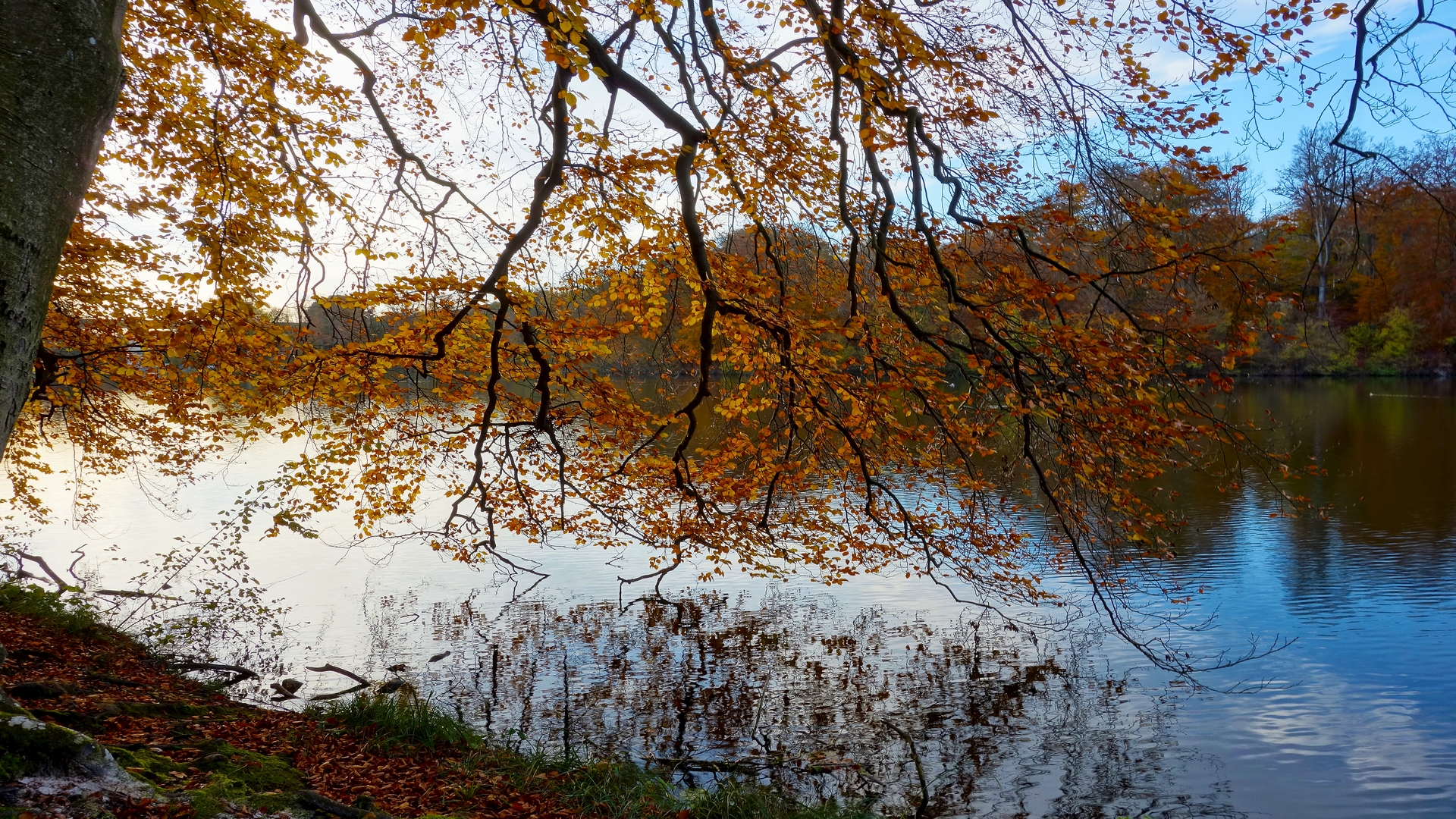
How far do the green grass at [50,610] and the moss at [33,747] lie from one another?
621 cm

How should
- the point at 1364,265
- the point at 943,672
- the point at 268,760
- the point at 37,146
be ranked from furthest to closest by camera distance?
1. the point at 1364,265
2. the point at 943,672
3. the point at 268,760
4. the point at 37,146

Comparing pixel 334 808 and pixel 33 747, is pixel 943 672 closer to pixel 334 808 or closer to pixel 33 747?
pixel 334 808

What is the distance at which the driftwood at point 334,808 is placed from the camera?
4.00 metres

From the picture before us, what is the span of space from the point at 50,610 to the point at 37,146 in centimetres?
825

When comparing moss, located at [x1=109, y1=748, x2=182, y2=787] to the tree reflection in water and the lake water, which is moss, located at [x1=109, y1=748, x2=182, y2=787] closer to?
the tree reflection in water

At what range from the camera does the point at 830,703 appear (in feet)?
27.8

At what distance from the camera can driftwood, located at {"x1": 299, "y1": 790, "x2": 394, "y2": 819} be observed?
4000 millimetres

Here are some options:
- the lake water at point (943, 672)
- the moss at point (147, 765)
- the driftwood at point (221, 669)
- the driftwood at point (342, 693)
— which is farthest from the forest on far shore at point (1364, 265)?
the driftwood at point (221, 669)

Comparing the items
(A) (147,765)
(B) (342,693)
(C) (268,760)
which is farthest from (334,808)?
(B) (342,693)

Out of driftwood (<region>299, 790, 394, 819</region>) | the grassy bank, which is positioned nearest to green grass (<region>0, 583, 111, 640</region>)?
the grassy bank

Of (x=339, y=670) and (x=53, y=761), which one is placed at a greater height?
(x=53, y=761)

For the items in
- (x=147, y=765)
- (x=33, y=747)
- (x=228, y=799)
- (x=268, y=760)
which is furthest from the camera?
(x=268, y=760)

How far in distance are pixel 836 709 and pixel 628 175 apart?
16.7ft

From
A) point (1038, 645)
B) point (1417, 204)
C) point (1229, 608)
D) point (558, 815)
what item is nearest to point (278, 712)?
point (558, 815)
